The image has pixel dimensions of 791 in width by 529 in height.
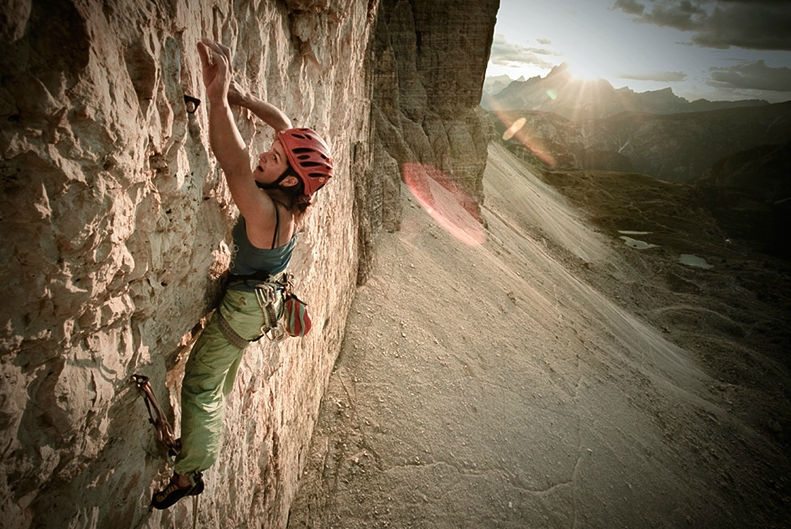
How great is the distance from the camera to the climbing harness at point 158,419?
5.46ft

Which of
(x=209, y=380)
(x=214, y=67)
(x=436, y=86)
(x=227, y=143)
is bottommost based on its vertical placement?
(x=209, y=380)

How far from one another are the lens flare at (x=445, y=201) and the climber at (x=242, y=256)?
416 inches

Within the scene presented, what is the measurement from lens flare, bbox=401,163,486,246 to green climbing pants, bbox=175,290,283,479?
35.0ft

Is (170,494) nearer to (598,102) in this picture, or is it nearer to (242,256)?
(242,256)

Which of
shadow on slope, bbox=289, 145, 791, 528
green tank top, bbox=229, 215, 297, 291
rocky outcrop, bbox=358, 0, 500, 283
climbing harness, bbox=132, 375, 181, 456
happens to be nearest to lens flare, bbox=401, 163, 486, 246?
rocky outcrop, bbox=358, 0, 500, 283

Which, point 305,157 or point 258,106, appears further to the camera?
point 258,106

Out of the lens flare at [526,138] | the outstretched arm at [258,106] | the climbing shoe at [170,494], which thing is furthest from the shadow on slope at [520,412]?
the lens flare at [526,138]

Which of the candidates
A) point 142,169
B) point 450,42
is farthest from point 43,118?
point 450,42

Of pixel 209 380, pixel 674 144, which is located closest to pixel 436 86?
pixel 209 380

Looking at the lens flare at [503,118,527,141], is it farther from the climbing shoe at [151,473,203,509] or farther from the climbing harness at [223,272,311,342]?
the climbing shoe at [151,473,203,509]

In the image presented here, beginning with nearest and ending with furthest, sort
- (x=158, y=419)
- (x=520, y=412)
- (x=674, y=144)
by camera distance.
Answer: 1. (x=158, y=419)
2. (x=520, y=412)
3. (x=674, y=144)

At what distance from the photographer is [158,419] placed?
5.68ft

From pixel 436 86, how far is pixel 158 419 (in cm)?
1675

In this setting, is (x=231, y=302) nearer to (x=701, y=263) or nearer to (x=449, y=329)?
(x=449, y=329)
